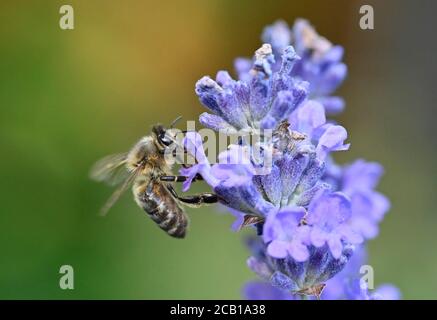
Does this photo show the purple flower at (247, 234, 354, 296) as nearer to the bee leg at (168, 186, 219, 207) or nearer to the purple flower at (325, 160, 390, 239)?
the bee leg at (168, 186, 219, 207)

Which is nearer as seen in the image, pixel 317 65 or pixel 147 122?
pixel 317 65

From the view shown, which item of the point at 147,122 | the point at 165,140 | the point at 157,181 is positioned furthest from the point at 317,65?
the point at 147,122

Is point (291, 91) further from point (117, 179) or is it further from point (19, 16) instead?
point (19, 16)

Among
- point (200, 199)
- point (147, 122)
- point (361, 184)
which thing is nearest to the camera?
point (200, 199)

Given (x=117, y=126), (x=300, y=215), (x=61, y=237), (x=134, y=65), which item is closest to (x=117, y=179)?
(x=300, y=215)

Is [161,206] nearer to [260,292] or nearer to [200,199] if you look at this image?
[200,199]

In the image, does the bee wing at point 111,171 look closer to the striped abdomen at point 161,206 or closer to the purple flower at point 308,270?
the striped abdomen at point 161,206

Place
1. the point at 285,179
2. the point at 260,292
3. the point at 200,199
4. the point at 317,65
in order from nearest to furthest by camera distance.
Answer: the point at 285,179, the point at 200,199, the point at 260,292, the point at 317,65
